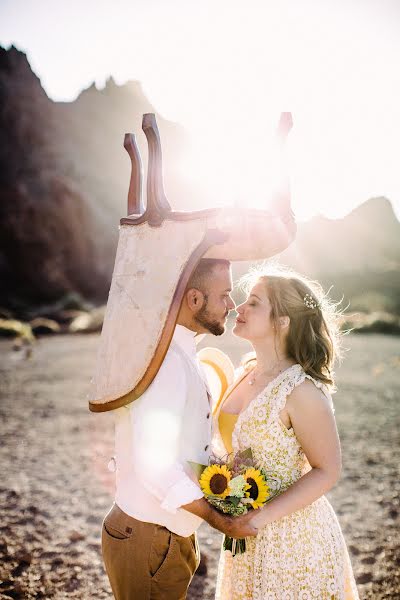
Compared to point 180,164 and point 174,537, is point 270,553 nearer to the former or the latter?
point 174,537

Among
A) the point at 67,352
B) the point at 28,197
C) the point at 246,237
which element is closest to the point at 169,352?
the point at 246,237

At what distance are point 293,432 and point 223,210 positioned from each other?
116 cm

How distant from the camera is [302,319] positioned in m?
2.43

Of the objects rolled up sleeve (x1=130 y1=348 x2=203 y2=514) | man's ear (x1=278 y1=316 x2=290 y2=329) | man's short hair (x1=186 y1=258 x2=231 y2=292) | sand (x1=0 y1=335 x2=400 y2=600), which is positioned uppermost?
man's short hair (x1=186 y1=258 x2=231 y2=292)

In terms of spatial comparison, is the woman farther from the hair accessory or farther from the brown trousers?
the brown trousers

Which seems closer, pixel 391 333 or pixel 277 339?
pixel 277 339

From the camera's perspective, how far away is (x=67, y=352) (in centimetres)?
1719

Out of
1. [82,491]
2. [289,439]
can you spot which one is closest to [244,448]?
[289,439]

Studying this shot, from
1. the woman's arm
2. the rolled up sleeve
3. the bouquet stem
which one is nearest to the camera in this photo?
the rolled up sleeve

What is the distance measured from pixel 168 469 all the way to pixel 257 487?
1.53 ft

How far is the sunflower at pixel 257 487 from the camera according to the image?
1.99 metres

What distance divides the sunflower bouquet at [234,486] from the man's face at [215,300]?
623 millimetres

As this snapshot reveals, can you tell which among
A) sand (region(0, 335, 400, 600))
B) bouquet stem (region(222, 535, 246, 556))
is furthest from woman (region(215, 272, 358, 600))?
sand (region(0, 335, 400, 600))

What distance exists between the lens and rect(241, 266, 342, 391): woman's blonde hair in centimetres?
240
